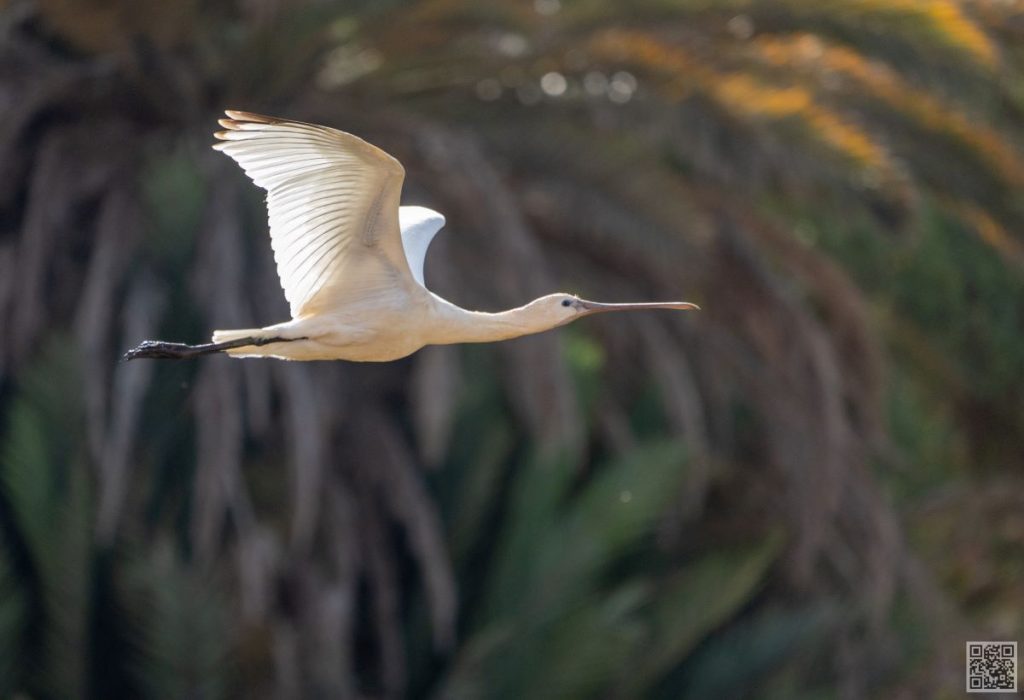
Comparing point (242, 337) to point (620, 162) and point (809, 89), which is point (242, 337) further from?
point (809, 89)

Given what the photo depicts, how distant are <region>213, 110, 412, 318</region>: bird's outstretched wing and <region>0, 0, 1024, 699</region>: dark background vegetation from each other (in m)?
1.95

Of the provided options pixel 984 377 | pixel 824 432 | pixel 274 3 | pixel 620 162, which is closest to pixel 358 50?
pixel 274 3

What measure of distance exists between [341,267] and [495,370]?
3255 millimetres

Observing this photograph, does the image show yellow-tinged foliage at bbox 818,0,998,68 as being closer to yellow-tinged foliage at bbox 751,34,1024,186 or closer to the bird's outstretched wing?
yellow-tinged foliage at bbox 751,34,1024,186

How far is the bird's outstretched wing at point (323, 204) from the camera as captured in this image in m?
6.47

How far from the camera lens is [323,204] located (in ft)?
22.0

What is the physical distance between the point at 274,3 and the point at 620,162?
Answer: 6.15 feet

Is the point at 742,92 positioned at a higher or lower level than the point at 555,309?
higher

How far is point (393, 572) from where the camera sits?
971 cm

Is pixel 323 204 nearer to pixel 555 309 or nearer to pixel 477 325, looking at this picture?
pixel 477 325

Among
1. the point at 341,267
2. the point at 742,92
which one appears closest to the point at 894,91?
the point at 742,92

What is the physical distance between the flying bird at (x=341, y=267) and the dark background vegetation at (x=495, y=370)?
73.1 inches

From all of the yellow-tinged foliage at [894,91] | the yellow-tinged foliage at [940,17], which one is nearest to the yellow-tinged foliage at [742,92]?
the yellow-tinged foliage at [894,91]

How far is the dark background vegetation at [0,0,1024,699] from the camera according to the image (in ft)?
28.7
